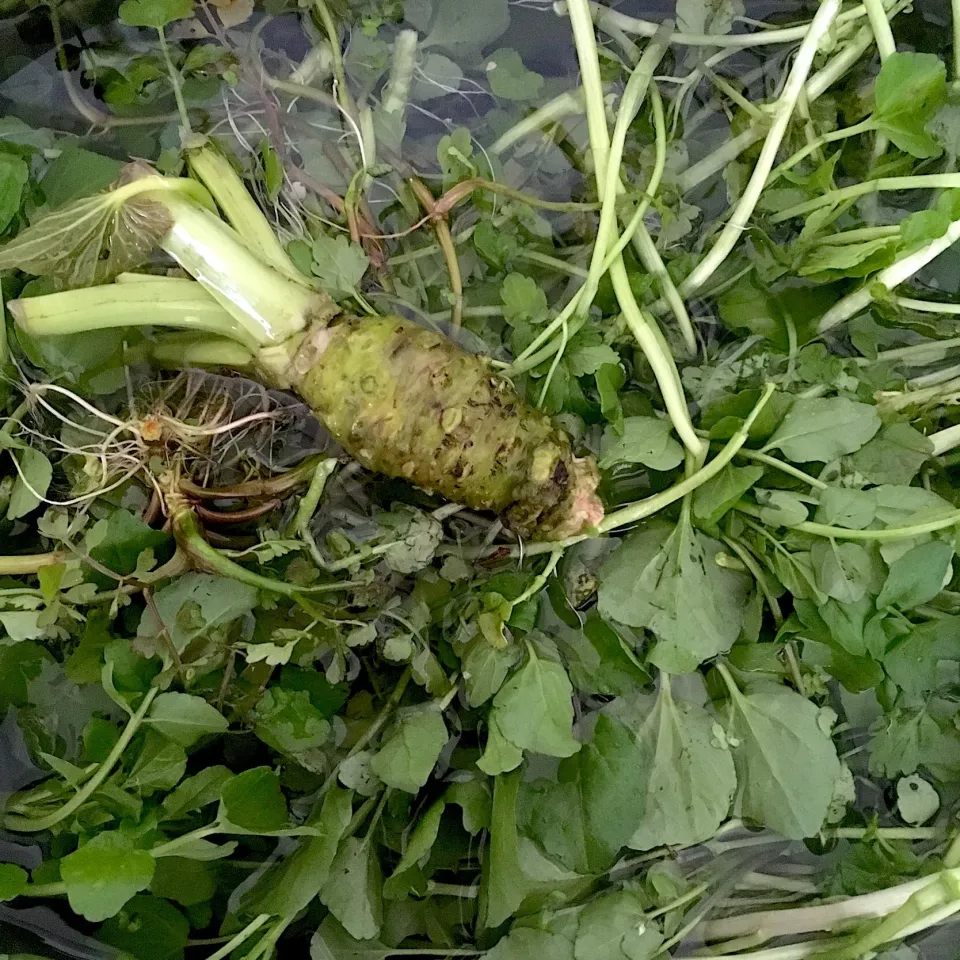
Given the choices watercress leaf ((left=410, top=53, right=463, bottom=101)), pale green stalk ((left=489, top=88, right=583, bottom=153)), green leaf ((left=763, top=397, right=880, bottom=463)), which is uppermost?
watercress leaf ((left=410, top=53, right=463, bottom=101))

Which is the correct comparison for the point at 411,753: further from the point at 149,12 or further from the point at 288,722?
the point at 149,12

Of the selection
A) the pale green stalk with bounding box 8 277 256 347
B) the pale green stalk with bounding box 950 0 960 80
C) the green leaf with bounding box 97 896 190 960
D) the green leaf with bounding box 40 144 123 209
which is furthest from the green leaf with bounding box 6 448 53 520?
the pale green stalk with bounding box 950 0 960 80

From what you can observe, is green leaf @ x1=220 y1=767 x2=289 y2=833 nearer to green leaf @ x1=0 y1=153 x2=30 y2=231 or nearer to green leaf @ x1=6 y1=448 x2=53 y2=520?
green leaf @ x1=6 y1=448 x2=53 y2=520

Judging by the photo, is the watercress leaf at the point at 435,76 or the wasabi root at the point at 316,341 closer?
the wasabi root at the point at 316,341

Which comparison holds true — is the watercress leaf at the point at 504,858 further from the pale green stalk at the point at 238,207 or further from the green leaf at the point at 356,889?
the pale green stalk at the point at 238,207

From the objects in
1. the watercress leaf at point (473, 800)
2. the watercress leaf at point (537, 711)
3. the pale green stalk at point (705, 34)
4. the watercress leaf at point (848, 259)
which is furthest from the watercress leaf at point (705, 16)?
the watercress leaf at point (473, 800)

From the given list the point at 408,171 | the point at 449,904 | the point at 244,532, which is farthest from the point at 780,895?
the point at 408,171
